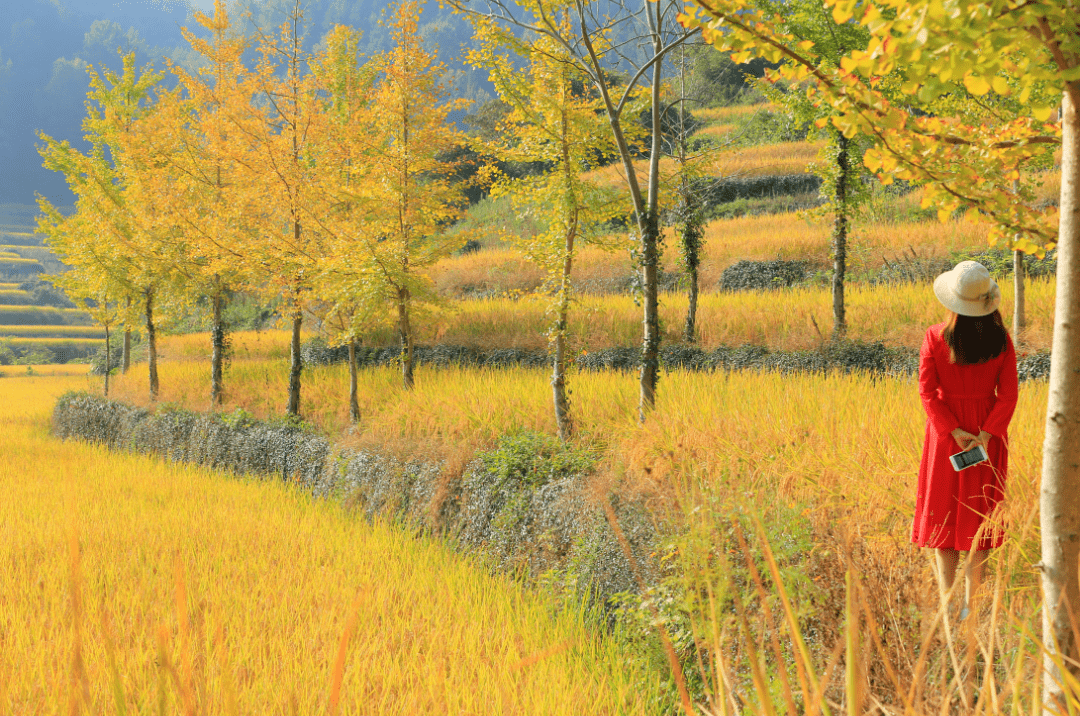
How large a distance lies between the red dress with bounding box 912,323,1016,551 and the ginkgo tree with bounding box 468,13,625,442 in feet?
12.3

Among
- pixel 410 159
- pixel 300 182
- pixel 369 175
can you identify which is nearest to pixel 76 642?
pixel 410 159

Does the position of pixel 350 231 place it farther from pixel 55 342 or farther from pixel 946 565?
pixel 55 342

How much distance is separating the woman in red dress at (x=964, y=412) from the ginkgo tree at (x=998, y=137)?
1.18 ft

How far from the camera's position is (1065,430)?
72.6 inches

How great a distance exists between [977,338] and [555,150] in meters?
5.10

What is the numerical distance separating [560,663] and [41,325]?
7728cm

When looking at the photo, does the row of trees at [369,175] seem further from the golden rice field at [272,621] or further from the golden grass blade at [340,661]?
the golden grass blade at [340,661]

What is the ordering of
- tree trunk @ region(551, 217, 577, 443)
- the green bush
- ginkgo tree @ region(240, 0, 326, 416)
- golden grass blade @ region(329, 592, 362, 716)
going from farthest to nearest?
ginkgo tree @ region(240, 0, 326, 416)
tree trunk @ region(551, 217, 577, 443)
the green bush
golden grass blade @ region(329, 592, 362, 716)

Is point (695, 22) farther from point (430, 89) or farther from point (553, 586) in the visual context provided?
point (430, 89)

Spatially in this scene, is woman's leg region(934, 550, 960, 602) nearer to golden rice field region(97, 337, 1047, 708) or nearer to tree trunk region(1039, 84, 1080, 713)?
golden rice field region(97, 337, 1047, 708)

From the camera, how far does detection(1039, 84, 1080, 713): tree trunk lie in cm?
183

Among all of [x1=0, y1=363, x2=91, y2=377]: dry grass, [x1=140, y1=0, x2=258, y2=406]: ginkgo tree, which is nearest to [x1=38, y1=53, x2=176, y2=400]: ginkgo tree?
[x1=140, y1=0, x2=258, y2=406]: ginkgo tree

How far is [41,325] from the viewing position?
198ft

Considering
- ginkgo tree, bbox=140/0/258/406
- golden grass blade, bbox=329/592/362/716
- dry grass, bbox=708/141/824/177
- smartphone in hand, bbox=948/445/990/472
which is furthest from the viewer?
dry grass, bbox=708/141/824/177
